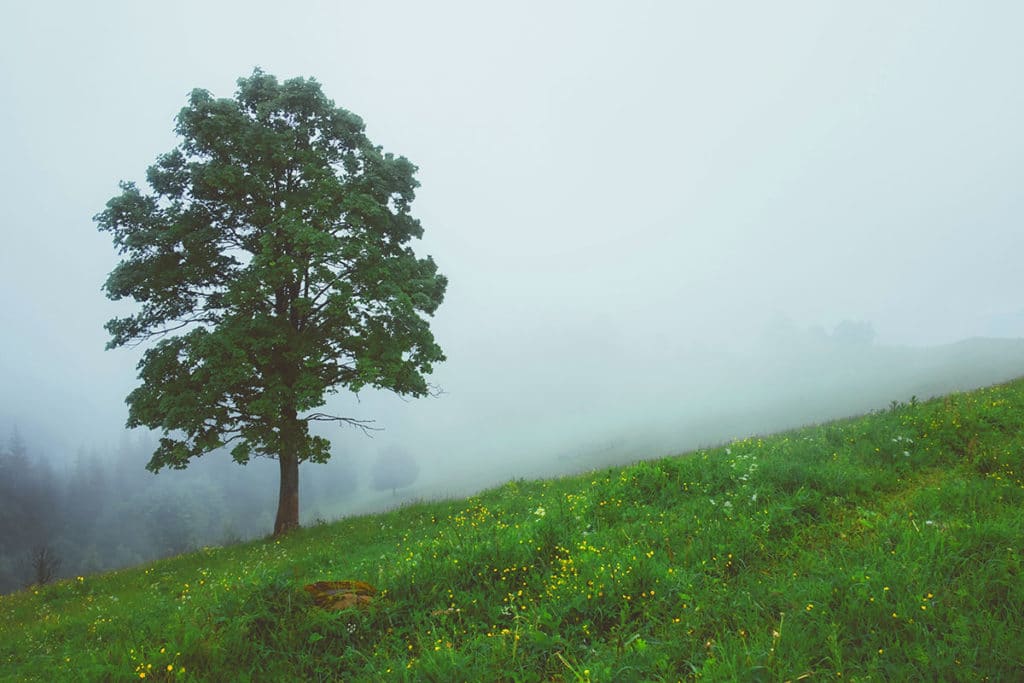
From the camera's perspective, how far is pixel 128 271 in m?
13.3

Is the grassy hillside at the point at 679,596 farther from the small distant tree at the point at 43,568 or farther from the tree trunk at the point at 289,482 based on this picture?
the small distant tree at the point at 43,568

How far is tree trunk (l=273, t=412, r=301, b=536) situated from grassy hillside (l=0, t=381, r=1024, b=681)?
526 centimetres

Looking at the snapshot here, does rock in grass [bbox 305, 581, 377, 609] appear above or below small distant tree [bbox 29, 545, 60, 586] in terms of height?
above

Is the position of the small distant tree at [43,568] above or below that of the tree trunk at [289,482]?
below

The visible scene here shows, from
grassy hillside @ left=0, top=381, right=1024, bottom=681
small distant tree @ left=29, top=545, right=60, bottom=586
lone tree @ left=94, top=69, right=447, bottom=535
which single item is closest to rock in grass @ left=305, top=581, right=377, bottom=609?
grassy hillside @ left=0, top=381, right=1024, bottom=681

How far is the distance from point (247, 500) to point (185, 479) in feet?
102

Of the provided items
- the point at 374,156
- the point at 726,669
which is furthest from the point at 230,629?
the point at 374,156

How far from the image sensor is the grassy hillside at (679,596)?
391 cm

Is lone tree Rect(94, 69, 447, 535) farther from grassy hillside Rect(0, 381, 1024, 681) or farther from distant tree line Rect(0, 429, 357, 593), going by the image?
distant tree line Rect(0, 429, 357, 593)

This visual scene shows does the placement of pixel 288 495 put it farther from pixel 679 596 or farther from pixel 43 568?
pixel 43 568

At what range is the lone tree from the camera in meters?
12.9

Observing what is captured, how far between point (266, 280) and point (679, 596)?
12981mm

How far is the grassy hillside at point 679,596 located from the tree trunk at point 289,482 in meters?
5.26

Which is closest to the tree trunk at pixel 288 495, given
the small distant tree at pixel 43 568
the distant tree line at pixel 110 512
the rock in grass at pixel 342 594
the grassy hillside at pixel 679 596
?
the grassy hillside at pixel 679 596
